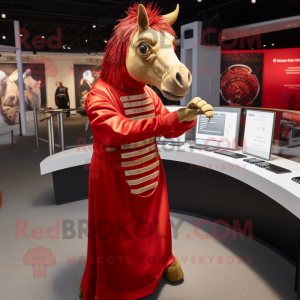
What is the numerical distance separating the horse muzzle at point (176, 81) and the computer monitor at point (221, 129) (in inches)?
69.4

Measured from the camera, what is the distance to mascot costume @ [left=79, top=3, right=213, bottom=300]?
52.4 inches

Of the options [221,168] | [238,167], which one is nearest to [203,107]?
[238,167]

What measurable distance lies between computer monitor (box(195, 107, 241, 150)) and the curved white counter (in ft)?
0.71

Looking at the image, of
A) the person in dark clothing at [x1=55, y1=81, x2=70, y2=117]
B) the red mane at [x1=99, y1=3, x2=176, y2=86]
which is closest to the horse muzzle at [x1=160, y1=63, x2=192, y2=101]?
the red mane at [x1=99, y1=3, x2=176, y2=86]

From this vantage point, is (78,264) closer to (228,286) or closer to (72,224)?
(72,224)

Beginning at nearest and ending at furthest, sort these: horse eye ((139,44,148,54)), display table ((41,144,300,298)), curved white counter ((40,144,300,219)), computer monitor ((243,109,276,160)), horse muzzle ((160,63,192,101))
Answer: horse muzzle ((160,63,192,101)), horse eye ((139,44,148,54)), curved white counter ((40,144,300,219)), display table ((41,144,300,298)), computer monitor ((243,109,276,160))

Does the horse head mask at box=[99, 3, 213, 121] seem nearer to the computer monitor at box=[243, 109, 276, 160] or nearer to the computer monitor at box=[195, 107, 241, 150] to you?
the computer monitor at box=[243, 109, 276, 160]

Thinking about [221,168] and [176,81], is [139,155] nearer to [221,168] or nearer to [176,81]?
[176,81]

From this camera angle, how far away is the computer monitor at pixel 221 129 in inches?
116

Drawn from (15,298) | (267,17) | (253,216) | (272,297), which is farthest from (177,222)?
(267,17)

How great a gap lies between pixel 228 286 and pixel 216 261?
30 cm

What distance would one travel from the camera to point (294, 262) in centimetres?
230

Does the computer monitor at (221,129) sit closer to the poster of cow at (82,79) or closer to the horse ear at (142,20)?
the horse ear at (142,20)

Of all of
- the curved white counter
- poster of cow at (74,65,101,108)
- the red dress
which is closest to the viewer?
the red dress
